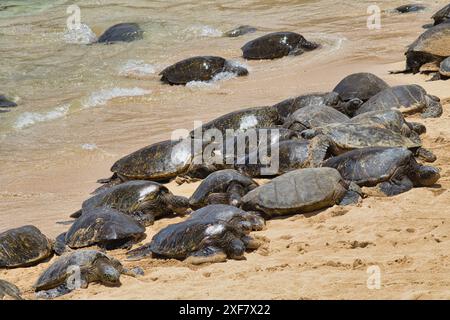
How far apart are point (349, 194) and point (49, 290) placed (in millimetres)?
2445

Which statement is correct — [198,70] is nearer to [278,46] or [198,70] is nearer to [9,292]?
[278,46]

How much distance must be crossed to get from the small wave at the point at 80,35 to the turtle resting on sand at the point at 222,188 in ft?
33.0

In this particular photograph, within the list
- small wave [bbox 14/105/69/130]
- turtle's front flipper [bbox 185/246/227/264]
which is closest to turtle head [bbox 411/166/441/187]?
turtle's front flipper [bbox 185/246/227/264]

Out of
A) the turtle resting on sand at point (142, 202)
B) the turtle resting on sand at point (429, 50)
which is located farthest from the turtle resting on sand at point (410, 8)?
the turtle resting on sand at point (142, 202)

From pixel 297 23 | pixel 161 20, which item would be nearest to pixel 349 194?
pixel 297 23

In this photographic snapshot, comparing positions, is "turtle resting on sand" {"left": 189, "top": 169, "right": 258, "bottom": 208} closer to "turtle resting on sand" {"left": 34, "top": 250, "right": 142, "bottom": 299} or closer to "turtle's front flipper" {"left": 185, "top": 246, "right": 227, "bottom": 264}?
"turtle's front flipper" {"left": 185, "top": 246, "right": 227, "bottom": 264}

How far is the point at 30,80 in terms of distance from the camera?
44.5 feet

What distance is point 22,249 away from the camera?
623 centimetres

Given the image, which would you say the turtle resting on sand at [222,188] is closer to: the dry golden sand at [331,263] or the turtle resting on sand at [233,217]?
the dry golden sand at [331,263]

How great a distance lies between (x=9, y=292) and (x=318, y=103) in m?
4.97

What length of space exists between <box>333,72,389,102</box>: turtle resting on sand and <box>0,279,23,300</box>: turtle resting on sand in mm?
5168

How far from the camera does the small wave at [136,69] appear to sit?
1322 centimetres

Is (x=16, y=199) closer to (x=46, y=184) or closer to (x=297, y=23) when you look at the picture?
(x=46, y=184)

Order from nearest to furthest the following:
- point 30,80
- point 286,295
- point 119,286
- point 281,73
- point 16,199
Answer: point 286,295 → point 119,286 → point 16,199 → point 281,73 → point 30,80
